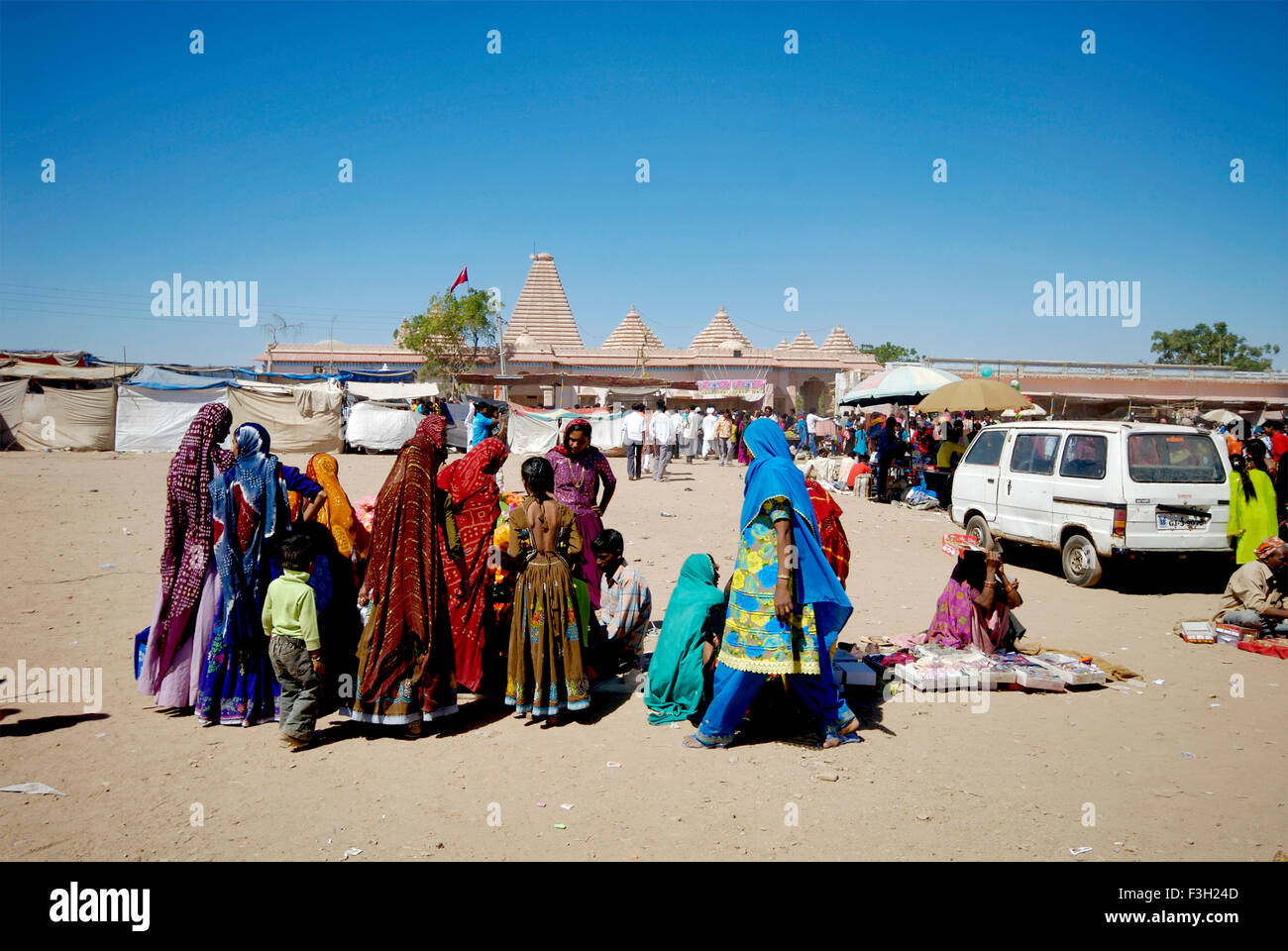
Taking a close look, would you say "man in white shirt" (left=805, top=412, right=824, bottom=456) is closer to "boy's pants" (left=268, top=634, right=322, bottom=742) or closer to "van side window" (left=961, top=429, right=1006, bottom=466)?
"van side window" (left=961, top=429, right=1006, bottom=466)

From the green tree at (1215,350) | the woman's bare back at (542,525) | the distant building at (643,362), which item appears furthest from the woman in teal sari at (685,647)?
the green tree at (1215,350)

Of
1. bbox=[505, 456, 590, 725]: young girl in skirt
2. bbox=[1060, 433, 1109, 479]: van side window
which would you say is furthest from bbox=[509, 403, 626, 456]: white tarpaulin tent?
bbox=[505, 456, 590, 725]: young girl in skirt

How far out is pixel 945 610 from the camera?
5504mm

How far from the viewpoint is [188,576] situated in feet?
14.3

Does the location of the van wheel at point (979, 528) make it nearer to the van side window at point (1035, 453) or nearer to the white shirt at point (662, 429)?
the van side window at point (1035, 453)

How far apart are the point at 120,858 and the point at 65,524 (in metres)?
8.98

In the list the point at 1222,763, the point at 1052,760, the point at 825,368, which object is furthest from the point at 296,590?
the point at 825,368

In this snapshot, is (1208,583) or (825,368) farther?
(825,368)

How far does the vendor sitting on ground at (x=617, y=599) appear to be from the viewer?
521 cm

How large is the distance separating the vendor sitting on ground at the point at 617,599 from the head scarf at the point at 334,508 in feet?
5.16

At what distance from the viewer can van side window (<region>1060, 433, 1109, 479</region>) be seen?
310 inches

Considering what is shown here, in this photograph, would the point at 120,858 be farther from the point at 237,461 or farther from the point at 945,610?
the point at 945,610
